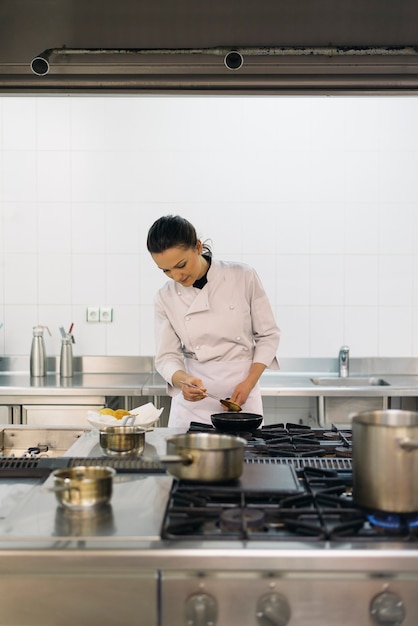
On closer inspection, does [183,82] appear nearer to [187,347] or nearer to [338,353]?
[187,347]

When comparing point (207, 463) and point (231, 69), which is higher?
point (231, 69)

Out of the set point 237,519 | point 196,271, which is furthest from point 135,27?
point 237,519

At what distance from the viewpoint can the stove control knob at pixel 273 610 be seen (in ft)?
4.41

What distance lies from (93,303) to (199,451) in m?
2.99

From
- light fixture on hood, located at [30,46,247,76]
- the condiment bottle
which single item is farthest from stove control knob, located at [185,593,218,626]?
the condiment bottle

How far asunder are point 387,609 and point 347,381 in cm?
302

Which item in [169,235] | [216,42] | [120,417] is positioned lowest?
[120,417]

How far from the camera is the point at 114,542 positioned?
138cm

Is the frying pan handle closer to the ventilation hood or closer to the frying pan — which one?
the frying pan

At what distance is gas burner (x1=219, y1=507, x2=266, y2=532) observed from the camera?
4.71 feet

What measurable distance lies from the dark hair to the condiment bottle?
1773 millimetres

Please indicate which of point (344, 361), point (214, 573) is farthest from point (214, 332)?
point (214, 573)

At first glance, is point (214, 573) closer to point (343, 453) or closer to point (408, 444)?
point (408, 444)

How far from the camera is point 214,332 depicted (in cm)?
302
